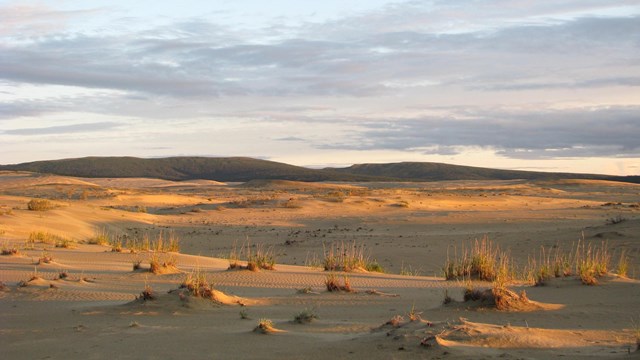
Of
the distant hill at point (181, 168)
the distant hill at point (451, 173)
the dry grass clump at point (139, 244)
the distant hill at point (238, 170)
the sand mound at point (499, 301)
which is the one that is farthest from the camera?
the distant hill at point (451, 173)

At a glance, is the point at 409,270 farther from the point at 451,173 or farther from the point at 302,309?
the point at 451,173

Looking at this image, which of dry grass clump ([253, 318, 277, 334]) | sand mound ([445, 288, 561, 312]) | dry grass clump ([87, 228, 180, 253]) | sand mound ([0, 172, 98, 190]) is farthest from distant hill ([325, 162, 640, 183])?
dry grass clump ([253, 318, 277, 334])

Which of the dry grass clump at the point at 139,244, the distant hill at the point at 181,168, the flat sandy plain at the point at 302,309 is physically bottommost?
the dry grass clump at the point at 139,244

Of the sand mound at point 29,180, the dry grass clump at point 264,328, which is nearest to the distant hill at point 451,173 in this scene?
the sand mound at point 29,180

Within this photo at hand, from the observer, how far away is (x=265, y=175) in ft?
477

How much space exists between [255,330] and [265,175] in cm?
13871

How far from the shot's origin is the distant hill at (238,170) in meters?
139

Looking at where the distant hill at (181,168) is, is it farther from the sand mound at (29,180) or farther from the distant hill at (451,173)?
the sand mound at (29,180)

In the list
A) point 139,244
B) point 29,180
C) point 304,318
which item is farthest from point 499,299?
point 29,180

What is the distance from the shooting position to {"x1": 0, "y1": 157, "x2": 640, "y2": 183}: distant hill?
13938 cm

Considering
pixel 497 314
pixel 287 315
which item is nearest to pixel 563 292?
pixel 497 314

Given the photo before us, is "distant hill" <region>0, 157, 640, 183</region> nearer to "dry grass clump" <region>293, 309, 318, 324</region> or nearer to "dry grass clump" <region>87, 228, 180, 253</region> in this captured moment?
"dry grass clump" <region>87, 228, 180, 253</region>

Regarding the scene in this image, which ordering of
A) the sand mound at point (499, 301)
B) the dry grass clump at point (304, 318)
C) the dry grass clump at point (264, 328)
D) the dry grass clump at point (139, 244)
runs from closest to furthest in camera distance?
the dry grass clump at point (264, 328), the dry grass clump at point (304, 318), the sand mound at point (499, 301), the dry grass clump at point (139, 244)

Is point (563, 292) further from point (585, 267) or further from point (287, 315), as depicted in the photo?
point (287, 315)
